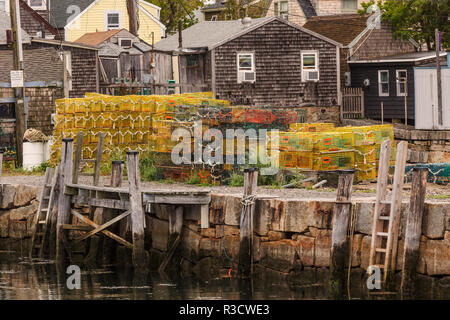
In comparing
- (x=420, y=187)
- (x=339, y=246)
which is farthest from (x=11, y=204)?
(x=420, y=187)

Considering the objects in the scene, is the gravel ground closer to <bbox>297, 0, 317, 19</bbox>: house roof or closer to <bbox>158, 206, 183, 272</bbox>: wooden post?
<bbox>158, 206, 183, 272</bbox>: wooden post

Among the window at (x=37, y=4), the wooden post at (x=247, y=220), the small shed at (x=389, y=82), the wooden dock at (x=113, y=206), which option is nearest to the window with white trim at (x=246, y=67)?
the small shed at (x=389, y=82)

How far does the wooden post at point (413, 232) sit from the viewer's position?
1434 centimetres

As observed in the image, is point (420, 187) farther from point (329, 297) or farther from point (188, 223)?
point (188, 223)

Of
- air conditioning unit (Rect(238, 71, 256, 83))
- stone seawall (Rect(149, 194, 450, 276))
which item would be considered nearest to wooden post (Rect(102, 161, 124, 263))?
stone seawall (Rect(149, 194, 450, 276))

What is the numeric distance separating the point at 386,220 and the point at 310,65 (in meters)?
28.9

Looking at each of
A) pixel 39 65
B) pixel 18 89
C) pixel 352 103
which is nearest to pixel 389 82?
pixel 352 103

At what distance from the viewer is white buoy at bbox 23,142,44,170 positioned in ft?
86.4

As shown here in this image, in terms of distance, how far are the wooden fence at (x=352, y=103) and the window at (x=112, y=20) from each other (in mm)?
21057

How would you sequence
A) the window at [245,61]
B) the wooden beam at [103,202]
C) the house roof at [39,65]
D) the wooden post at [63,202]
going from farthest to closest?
1. the window at [245,61]
2. the house roof at [39,65]
3. the wooden post at [63,202]
4. the wooden beam at [103,202]

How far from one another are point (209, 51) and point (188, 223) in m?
24.9

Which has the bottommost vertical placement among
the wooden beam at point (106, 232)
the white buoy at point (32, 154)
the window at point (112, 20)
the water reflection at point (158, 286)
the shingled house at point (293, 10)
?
the water reflection at point (158, 286)

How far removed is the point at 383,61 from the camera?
4519 centimetres

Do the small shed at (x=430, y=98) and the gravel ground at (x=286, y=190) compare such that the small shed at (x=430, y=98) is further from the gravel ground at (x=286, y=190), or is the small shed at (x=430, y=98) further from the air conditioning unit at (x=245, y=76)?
the gravel ground at (x=286, y=190)
